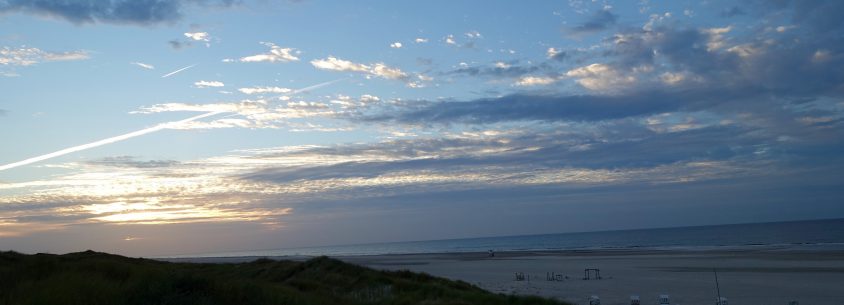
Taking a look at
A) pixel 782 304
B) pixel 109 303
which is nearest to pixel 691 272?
pixel 782 304

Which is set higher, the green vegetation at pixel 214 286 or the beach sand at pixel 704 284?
the green vegetation at pixel 214 286

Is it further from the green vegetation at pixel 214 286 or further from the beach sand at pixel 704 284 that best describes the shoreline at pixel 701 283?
the green vegetation at pixel 214 286

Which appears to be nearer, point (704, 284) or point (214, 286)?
point (214, 286)

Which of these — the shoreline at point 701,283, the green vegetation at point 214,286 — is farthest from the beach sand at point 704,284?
the green vegetation at point 214,286

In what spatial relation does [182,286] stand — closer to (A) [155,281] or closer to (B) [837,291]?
(A) [155,281]

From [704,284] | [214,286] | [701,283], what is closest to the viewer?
[214,286]

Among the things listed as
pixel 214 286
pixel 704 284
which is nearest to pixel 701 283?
pixel 704 284

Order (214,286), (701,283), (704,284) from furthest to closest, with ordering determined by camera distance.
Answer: (701,283), (704,284), (214,286)

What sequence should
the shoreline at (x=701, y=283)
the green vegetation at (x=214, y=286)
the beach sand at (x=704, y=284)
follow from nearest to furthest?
1. the green vegetation at (x=214, y=286)
2. the beach sand at (x=704, y=284)
3. the shoreline at (x=701, y=283)

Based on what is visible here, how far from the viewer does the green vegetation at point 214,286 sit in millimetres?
12289

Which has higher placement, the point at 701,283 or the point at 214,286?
the point at 214,286

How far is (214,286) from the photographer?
1358 centimetres

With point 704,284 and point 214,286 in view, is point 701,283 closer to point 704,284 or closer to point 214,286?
point 704,284

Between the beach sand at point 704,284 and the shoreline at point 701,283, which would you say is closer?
the beach sand at point 704,284
